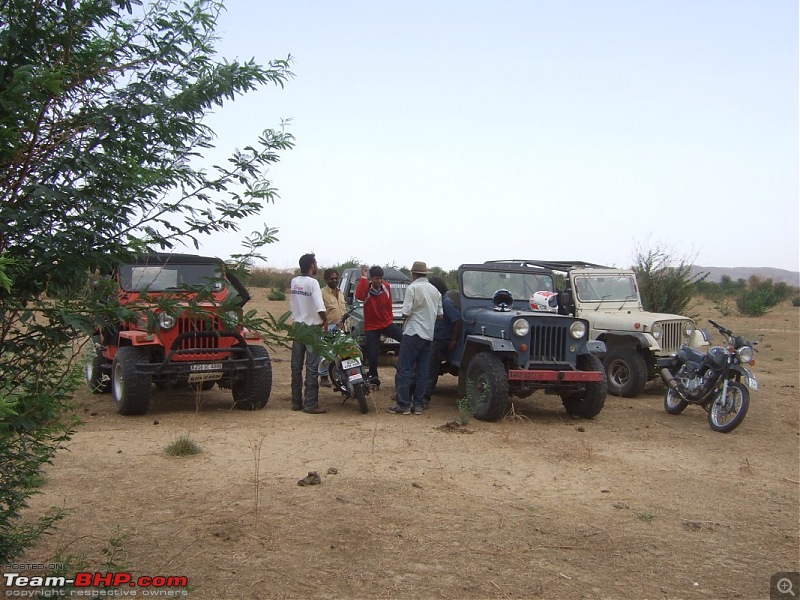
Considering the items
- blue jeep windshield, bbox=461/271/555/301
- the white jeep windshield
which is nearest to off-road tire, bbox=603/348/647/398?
the white jeep windshield

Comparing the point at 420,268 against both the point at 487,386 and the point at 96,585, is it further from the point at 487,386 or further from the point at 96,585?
the point at 96,585

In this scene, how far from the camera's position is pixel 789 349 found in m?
18.9

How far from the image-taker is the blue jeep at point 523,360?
8.54m

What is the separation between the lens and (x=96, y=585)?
390 cm

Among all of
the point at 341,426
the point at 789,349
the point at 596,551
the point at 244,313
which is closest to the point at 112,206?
the point at 244,313

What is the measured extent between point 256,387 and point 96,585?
493cm

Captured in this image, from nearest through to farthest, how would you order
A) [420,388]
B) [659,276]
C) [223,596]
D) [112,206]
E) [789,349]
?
[112,206], [223,596], [420,388], [659,276], [789,349]

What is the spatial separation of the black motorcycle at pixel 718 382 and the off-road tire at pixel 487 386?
2326mm

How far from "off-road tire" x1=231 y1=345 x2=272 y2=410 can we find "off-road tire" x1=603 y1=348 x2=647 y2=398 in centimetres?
521

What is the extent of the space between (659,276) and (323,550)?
12864 millimetres

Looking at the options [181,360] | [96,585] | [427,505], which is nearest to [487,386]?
[427,505]

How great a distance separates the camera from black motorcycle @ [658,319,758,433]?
8.49 meters

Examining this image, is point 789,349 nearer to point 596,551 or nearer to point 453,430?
point 453,430

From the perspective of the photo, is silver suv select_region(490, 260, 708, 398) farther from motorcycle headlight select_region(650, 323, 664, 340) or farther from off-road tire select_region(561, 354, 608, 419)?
off-road tire select_region(561, 354, 608, 419)
